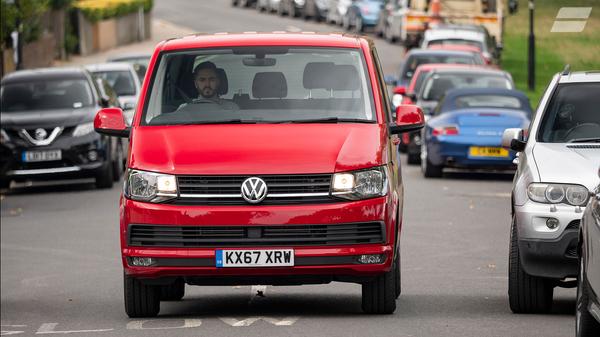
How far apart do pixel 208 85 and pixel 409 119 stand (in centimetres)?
141

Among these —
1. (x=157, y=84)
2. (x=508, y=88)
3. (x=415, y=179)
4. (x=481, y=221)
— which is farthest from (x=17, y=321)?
(x=508, y=88)

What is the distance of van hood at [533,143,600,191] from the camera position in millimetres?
11578

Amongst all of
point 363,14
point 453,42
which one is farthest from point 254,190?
point 363,14

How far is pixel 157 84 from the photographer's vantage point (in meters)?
12.5

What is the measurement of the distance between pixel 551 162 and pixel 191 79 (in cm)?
Result: 253

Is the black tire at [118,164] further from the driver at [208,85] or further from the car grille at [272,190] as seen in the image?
the car grille at [272,190]

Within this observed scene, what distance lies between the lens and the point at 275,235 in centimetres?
1137

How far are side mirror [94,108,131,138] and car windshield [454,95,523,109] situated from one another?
1497cm

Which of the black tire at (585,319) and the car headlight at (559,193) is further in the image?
the car headlight at (559,193)

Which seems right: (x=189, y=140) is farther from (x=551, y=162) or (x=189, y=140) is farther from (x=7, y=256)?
(x=7, y=256)

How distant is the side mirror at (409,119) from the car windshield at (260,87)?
13.5 inches

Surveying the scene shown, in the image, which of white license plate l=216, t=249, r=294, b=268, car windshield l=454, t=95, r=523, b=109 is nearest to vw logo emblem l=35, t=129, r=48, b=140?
car windshield l=454, t=95, r=523, b=109

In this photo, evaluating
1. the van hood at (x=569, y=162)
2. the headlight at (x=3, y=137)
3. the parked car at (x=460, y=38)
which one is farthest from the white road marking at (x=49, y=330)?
the parked car at (x=460, y=38)

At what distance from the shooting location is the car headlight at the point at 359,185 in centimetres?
1139
